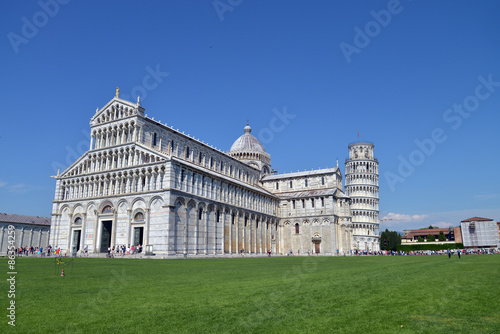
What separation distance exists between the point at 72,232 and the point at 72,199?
4.81 meters

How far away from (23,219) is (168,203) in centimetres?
3897

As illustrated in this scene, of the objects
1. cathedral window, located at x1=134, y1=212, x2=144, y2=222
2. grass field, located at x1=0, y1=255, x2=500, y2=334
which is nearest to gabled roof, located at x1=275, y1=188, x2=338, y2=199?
cathedral window, located at x1=134, y1=212, x2=144, y2=222

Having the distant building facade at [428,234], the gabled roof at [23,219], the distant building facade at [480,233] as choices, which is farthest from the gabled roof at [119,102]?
the distant building facade at [428,234]

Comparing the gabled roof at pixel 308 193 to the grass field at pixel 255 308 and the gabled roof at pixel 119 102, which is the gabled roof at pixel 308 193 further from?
the grass field at pixel 255 308

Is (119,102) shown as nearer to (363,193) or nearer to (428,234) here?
(363,193)

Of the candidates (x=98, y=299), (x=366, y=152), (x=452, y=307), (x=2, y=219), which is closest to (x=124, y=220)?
(x=2, y=219)

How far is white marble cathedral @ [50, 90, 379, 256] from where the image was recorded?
44.5 metres

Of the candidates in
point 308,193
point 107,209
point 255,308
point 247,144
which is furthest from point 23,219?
point 255,308

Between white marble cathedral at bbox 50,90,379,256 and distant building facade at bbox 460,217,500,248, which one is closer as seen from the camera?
white marble cathedral at bbox 50,90,379,256

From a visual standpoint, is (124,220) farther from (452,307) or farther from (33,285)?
(452,307)

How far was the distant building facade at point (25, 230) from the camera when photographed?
60031mm

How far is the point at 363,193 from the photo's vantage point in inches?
4107

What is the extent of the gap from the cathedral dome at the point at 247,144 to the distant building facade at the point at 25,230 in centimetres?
4285

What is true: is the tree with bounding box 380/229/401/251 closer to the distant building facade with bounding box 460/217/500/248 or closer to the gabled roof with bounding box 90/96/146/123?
the distant building facade with bounding box 460/217/500/248
